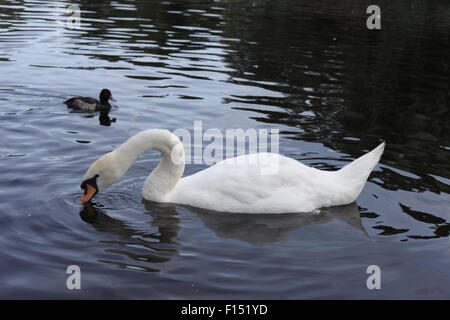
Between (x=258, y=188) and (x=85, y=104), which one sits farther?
(x=85, y=104)

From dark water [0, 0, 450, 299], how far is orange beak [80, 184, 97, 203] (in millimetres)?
207

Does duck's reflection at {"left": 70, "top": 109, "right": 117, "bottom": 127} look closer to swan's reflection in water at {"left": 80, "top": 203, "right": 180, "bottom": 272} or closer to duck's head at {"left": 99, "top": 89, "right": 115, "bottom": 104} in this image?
duck's head at {"left": 99, "top": 89, "right": 115, "bottom": 104}

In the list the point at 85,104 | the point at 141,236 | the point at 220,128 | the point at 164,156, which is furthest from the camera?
the point at 85,104

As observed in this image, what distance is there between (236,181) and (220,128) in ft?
14.6

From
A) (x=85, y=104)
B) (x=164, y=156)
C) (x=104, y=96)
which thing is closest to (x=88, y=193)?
(x=164, y=156)

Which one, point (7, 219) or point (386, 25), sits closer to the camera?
point (7, 219)

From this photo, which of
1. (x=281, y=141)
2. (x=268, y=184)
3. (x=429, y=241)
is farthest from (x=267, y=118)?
(x=429, y=241)

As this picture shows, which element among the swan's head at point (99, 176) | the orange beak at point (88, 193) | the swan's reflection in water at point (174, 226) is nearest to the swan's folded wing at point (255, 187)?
the swan's reflection in water at point (174, 226)

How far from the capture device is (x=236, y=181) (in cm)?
895

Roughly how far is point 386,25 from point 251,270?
2621 cm

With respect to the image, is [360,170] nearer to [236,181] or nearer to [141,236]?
[236,181]

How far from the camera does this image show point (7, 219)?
834cm

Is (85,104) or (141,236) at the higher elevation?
(85,104)
